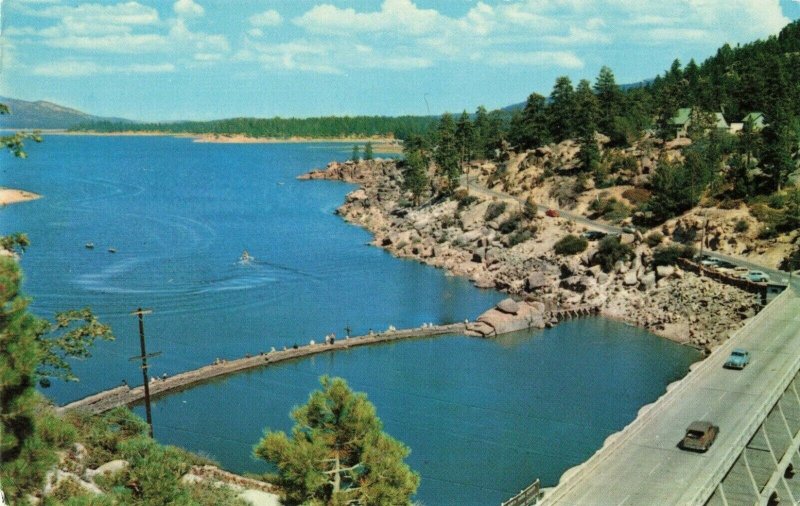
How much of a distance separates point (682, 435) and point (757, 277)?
30435mm

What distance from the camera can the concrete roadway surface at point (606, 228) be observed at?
183 feet

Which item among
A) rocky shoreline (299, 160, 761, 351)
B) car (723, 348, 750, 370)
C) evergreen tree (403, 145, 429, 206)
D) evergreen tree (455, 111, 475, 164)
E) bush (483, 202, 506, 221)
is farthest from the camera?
evergreen tree (455, 111, 475, 164)

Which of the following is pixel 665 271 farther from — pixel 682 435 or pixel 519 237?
pixel 682 435

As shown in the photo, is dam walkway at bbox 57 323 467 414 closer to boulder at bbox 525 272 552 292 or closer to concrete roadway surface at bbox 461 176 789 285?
boulder at bbox 525 272 552 292

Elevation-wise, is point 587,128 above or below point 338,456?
above

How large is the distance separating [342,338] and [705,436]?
2960cm

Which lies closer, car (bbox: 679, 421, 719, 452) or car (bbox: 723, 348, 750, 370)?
car (bbox: 679, 421, 719, 452)

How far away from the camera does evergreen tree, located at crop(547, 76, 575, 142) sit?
325 feet

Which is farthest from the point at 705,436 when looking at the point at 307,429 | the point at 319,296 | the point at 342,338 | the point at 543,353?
the point at 319,296

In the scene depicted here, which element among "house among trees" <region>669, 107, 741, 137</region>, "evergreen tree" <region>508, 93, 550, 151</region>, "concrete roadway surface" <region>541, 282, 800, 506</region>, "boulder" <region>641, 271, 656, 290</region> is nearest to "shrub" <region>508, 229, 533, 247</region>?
"boulder" <region>641, 271, 656, 290</region>

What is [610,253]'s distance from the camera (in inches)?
2532

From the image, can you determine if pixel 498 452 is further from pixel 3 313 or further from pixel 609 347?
pixel 3 313

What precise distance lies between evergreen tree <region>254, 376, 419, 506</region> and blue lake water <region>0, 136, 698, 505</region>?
671 cm

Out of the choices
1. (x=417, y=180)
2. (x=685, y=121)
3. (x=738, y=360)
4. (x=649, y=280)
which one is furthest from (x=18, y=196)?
(x=738, y=360)
